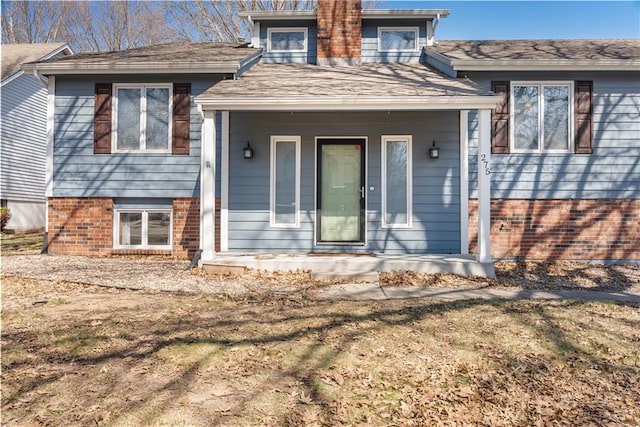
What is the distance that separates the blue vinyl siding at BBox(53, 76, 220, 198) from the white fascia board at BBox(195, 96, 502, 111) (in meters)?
1.65

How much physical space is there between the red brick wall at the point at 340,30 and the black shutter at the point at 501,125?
3076 mm

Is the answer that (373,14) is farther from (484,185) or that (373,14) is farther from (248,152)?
(484,185)

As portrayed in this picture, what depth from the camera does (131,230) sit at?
24.9 feet

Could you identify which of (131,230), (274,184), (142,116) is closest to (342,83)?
(274,184)

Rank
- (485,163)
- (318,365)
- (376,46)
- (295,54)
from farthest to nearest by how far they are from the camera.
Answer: (295,54) < (376,46) < (485,163) < (318,365)

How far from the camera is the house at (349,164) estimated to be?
723 cm

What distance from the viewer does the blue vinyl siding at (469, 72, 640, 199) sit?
7230mm

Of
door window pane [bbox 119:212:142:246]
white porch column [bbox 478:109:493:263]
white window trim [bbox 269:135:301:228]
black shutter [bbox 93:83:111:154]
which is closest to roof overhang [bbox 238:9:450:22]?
white window trim [bbox 269:135:301:228]

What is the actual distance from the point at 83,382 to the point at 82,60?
7022mm

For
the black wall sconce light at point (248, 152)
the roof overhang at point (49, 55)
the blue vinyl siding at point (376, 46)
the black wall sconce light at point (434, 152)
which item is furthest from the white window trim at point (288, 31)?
the roof overhang at point (49, 55)

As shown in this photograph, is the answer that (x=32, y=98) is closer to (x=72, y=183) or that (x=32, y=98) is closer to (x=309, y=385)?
(x=72, y=183)

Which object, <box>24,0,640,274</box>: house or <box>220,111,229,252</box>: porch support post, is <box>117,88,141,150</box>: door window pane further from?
<box>220,111,229,252</box>: porch support post

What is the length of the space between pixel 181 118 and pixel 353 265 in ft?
14.3

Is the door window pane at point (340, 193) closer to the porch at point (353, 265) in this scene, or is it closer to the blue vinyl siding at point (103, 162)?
the porch at point (353, 265)
